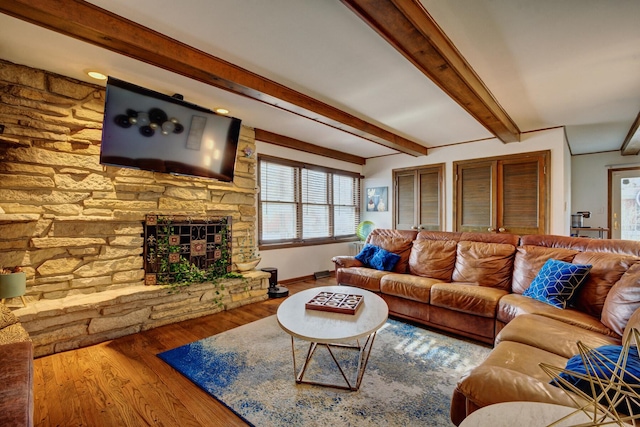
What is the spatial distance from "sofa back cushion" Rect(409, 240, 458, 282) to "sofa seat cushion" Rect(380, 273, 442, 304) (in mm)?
185

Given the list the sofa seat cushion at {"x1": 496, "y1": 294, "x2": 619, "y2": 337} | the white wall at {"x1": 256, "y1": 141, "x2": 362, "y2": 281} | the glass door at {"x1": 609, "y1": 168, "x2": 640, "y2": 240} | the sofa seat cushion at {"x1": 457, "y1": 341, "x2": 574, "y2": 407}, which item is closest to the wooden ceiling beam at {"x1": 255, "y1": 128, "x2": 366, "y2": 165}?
the white wall at {"x1": 256, "y1": 141, "x2": 362, "y2": 281}

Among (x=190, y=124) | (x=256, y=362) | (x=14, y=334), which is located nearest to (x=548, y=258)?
(x=256, y=362)

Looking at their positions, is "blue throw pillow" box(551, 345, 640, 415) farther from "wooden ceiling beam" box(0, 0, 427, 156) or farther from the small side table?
the small side table

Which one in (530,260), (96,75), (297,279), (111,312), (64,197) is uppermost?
(96,75)

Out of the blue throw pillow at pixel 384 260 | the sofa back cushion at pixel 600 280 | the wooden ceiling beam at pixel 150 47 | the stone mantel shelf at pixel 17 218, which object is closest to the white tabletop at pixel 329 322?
the blue throw pillow at pixel 384 260

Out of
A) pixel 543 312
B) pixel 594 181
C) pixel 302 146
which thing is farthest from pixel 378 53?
pixel 594 181

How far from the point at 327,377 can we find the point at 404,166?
4430 millimetres

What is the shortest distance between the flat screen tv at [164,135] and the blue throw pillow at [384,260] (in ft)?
6.85

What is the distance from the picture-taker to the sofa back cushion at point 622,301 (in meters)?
1.90

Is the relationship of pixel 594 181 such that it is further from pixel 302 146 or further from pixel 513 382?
pixel 513 382

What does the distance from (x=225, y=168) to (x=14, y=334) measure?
237 cm

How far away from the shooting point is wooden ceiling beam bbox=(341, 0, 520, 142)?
1.66 m

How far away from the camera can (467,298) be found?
2.77 meters

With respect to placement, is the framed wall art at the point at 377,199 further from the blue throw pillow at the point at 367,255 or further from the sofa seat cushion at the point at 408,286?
the sofa seat cushion at the point at 408,286
